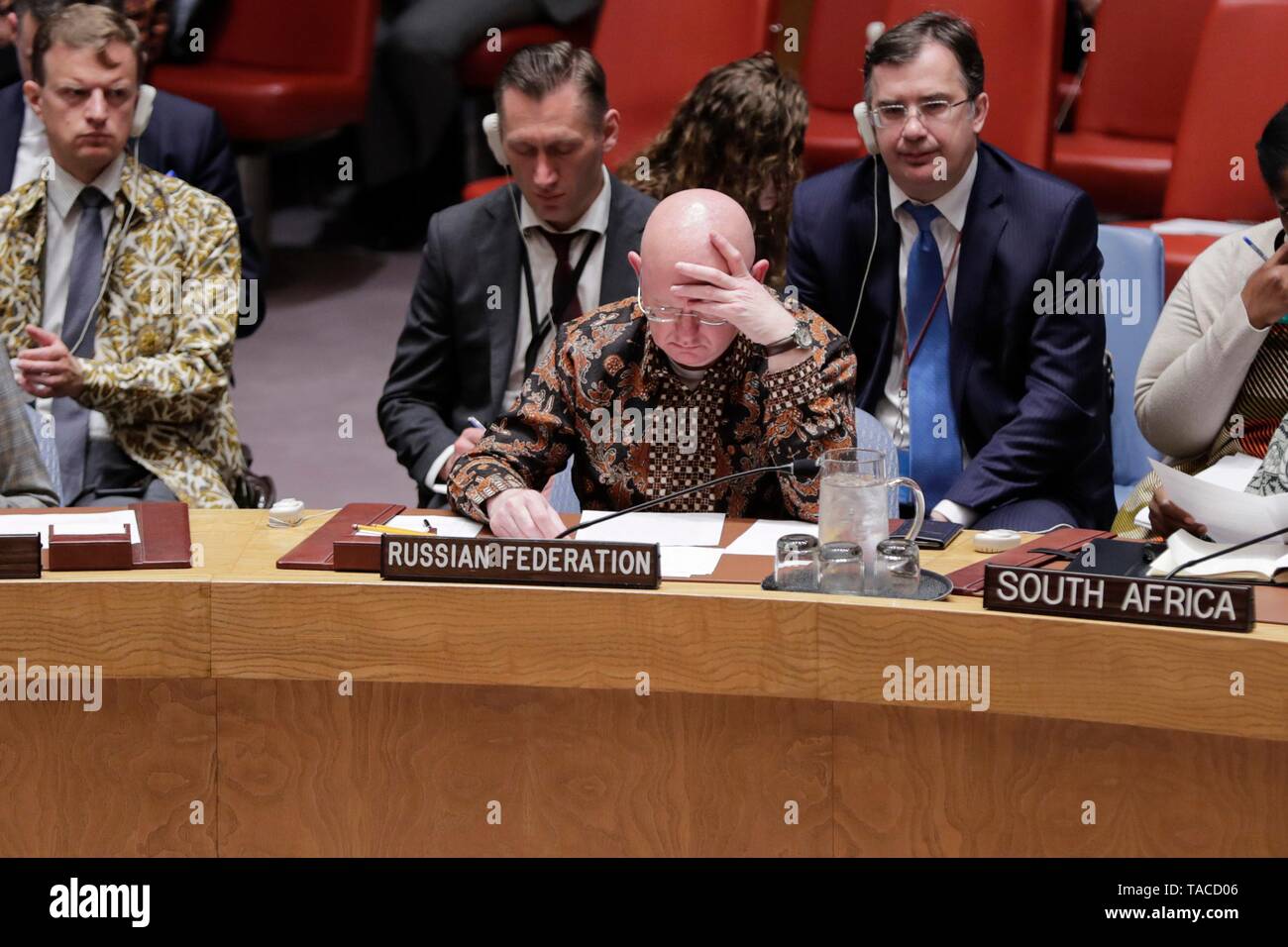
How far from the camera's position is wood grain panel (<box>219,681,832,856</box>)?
2086 mm

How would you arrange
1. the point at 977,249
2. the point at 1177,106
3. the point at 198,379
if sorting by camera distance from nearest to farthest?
the point at 977,249, the point at 198,379, the point at 1177,106

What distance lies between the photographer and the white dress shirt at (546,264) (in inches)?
123

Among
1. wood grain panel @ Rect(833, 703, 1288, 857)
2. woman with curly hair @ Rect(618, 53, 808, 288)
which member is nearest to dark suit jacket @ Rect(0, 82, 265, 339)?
woman with curly hair @ Rect(618, 53, 808, 288)

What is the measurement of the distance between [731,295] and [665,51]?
7.34 feet

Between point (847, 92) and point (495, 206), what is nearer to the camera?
point (495, 206)

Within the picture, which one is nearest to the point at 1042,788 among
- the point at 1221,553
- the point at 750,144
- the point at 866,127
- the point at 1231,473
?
the point at 1221,553

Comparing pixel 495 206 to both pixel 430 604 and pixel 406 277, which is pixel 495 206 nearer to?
pixel 430 604

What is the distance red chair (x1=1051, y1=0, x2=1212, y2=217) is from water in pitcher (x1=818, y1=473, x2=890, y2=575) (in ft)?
7.90

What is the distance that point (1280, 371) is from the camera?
258cm

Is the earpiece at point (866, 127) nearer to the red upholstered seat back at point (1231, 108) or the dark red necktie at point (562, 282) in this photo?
the dark red necktie at point (562, 282)

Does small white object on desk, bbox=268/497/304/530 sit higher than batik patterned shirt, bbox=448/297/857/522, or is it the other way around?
batik patterned shirt, bbox=448/297/857/522

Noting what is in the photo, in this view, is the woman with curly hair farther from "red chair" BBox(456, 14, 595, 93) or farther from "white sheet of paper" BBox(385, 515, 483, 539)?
"red chair" BBox(456, 14, 595, 93)

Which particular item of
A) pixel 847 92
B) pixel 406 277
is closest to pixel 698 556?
pixel 847 92

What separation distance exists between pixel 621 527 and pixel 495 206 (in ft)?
3.41
